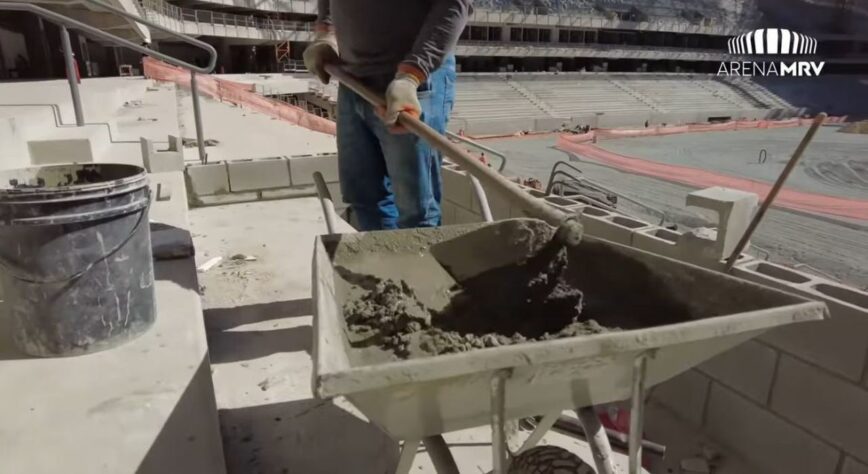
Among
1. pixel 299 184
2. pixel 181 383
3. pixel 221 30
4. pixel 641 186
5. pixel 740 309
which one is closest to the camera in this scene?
pixel 740 309

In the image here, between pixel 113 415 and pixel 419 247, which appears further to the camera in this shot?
pixel 419 247

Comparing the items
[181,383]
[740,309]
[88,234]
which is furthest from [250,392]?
→ [740,309]

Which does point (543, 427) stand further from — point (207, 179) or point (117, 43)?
point (117, 43)

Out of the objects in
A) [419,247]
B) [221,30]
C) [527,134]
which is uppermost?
[221,30]

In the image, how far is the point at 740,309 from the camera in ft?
4.91

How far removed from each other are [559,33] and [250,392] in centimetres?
4147

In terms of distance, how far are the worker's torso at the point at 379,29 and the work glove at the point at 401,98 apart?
1.26 ft

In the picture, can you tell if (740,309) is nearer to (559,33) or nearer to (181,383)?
(181,383)

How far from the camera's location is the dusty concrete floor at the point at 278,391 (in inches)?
82.0

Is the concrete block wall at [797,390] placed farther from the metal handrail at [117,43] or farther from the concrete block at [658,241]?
the metal handrail at [117,43]

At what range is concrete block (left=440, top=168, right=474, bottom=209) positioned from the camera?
172 inches

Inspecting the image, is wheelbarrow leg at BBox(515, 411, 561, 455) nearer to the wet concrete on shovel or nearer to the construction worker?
the wet concrete on shovel

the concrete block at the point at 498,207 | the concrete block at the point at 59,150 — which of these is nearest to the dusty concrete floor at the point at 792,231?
the concrete block at the point at 498,207

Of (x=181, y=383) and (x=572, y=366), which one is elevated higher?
(x=572, y=366)
